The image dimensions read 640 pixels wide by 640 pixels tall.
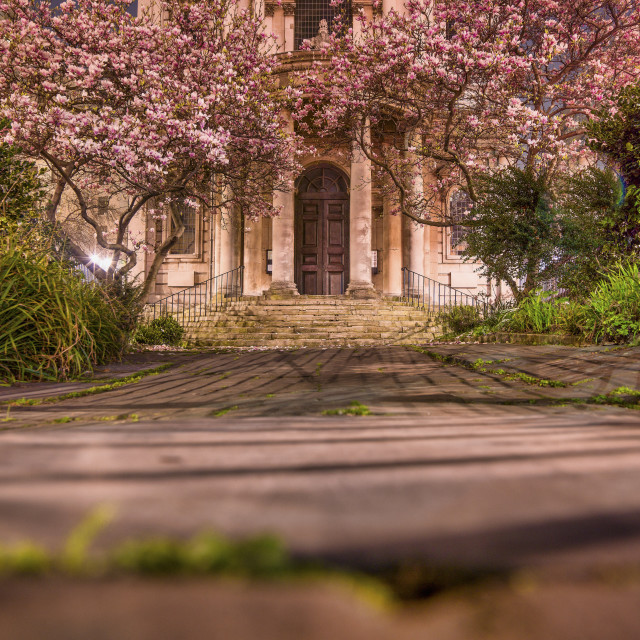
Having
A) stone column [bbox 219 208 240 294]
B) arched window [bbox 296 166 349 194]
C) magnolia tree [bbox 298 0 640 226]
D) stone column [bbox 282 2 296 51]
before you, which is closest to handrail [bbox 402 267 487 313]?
magnolia tree [bbox 298 0 640 226]

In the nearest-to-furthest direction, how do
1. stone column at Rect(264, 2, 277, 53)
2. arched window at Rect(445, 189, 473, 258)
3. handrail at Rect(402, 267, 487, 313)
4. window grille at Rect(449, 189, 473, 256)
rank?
handrail at Rect(402, 267, 487, 313), stone column at Rect(264, 2, 277, 53), arched window at Rect(445, 189, 473, 258), window grille at Rect(449, 189, 473, 256)

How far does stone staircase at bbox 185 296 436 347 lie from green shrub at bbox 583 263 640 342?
5.58m

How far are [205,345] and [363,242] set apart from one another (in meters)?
6.02

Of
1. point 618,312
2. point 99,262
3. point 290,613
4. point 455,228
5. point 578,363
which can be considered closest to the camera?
point 290,613

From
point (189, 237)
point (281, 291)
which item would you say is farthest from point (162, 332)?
point (189, 237)

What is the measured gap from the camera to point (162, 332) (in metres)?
10.5

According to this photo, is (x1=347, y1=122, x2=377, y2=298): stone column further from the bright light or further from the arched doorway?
the bright light

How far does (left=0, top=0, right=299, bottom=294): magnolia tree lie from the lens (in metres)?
8.35

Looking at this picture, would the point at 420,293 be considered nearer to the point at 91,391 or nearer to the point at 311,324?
the point at 311,324

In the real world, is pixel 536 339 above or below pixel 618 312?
below

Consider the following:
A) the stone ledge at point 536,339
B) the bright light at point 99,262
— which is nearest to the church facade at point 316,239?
the bright light at point 99,262

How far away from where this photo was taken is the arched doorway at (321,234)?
16.5 m

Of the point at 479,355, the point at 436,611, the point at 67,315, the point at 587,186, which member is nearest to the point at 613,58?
the point at 587,186

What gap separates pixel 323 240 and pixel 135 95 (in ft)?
27.4
